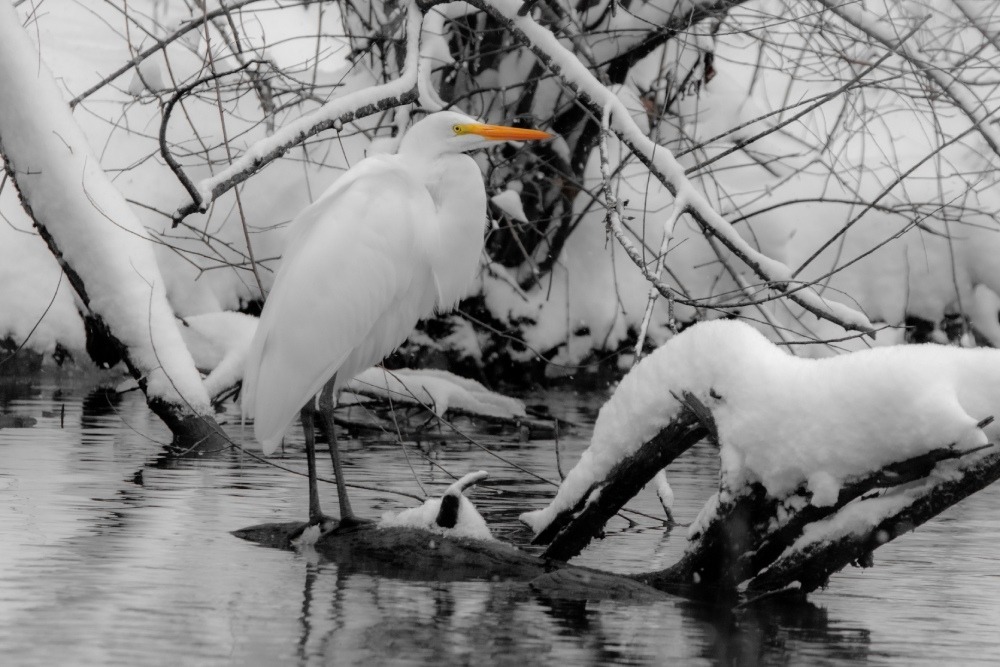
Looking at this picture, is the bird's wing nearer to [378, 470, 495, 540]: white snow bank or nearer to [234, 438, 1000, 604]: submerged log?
[234, 438, 1000, 604]: submerged log

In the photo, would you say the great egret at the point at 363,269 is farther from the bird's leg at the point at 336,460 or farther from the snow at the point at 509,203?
the snow at the point at 509,203

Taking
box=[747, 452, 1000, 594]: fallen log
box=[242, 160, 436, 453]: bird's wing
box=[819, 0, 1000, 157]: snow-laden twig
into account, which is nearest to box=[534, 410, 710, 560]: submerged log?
box=[747, 452, 1000, 594]: fallen log

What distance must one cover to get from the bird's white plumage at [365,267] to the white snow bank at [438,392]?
2017 mm

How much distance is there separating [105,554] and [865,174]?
11143mm

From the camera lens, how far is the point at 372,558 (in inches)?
202

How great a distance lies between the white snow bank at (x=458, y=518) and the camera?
189 inches

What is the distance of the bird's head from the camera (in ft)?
20.4

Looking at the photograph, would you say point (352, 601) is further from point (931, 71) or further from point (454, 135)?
point (931, 71)

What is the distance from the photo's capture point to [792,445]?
4184 mm

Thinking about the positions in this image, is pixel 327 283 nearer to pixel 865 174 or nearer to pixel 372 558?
pixel 372 558

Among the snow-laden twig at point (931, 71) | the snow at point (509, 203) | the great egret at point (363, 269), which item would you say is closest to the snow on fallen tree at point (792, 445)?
the great egret at point (363, 269)

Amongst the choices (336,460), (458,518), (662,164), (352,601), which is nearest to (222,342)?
(336,460)

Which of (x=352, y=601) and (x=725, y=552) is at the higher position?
(x=725, y=552)

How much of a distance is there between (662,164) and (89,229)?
9.69ft
